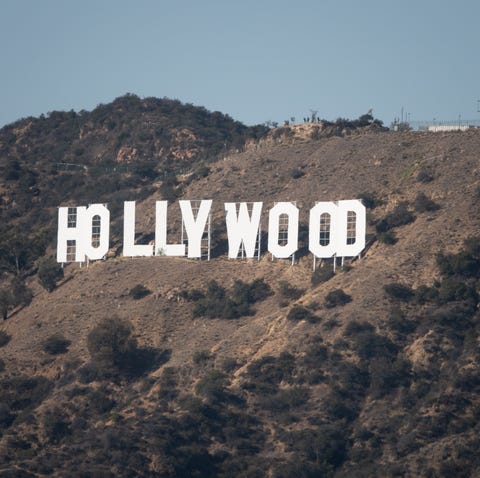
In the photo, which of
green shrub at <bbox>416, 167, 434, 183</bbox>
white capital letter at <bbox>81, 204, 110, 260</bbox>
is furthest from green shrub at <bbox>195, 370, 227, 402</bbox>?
green shrub at <bbox>416, 167, 434, 183</bbox>

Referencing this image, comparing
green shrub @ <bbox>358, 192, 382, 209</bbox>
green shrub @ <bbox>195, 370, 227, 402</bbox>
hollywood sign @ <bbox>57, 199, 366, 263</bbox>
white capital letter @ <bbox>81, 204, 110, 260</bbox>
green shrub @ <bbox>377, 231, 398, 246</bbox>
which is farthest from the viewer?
white capital letter @ <bbox>81, 204, 110, 260</bbox>

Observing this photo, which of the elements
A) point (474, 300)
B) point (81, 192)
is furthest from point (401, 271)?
point (81, 192)

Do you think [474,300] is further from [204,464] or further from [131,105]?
[131,105]

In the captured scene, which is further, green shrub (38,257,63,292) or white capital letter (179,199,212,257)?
green shrub (38,257,63,292)

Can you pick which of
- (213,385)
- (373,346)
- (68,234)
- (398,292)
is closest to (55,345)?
(68,234)

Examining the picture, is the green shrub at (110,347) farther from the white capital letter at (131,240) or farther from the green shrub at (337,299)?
the green shrub at (337,299)

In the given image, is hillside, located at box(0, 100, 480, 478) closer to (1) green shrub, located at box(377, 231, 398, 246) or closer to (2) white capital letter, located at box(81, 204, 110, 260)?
(1) green shrub, located at box(377, 231, 398, 246)

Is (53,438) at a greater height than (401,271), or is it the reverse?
(401,271)
